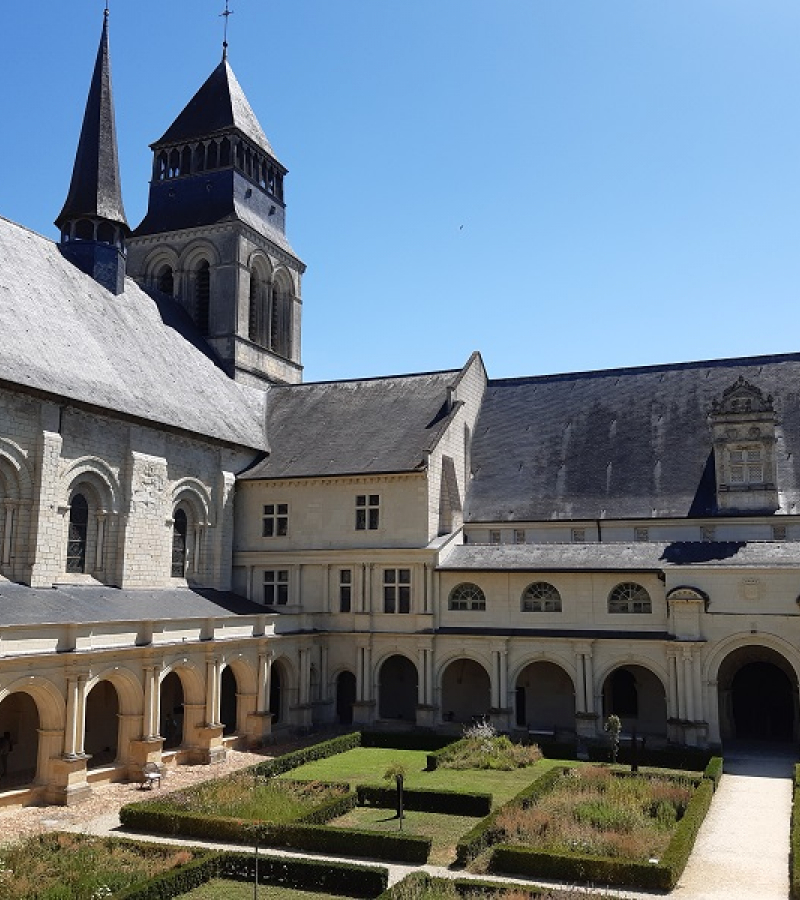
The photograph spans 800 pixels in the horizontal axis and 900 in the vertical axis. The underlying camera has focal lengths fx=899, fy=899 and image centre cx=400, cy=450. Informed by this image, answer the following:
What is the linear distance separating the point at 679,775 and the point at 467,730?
9.72 metres

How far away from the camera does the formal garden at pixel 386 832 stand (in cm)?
1847

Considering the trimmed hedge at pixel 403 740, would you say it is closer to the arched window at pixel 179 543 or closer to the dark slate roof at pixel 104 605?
the dark slate roof at pixel 104 605

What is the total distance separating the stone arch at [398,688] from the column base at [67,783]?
54.8ft

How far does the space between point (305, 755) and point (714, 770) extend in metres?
13.5

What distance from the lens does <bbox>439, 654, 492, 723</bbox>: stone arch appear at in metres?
40.3

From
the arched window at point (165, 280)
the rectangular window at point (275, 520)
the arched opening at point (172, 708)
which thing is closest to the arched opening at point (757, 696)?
the rectangular window at point (275, 520)

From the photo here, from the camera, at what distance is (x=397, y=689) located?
42.0 m

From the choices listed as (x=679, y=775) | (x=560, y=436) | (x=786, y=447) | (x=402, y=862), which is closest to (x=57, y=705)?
(x=402, y=862)

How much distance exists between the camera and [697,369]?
148ft

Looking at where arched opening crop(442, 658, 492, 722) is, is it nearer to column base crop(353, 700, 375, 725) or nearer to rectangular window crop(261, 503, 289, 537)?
column base crop(353, 700, 375, 725)

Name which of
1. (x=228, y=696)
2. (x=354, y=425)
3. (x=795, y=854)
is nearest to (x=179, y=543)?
(x=228, y=696)

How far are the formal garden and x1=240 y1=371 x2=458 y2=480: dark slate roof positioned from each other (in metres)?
14.5

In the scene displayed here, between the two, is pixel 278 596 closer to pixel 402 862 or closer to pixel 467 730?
pixel 467 730

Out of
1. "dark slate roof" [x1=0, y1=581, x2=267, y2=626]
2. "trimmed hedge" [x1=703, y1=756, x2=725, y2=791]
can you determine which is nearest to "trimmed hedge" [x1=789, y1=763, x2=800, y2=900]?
"trimmed hedge" [x1=703, y1=756, x2=725, y2=791]
